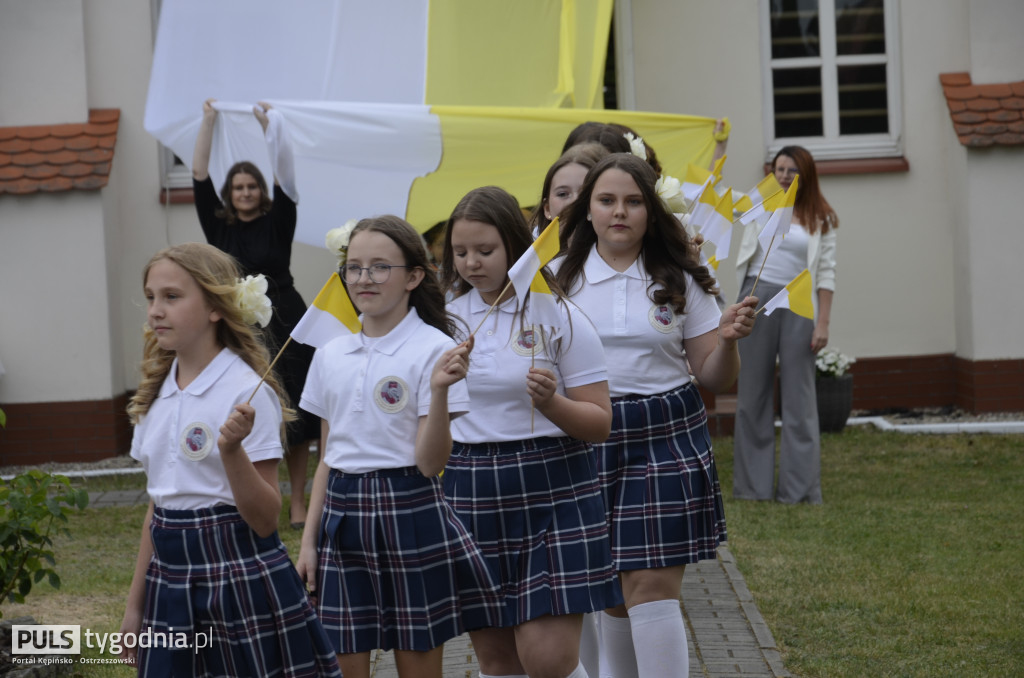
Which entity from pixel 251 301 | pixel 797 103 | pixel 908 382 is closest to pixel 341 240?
pixel 251 301

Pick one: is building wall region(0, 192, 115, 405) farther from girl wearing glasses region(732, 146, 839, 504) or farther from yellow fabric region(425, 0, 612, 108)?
girl wearing glasses region(732, 146, 839, 504)

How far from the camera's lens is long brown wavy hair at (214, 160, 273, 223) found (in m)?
7.22

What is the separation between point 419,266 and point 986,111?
8.23 meters

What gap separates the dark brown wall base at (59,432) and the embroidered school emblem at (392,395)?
23.9 ft

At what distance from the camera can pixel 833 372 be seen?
33.3 feet

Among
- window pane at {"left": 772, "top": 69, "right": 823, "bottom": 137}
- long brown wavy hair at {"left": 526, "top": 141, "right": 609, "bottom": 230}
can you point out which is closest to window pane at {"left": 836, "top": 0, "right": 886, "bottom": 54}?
window pane at {"left": 772, "top": 69, "right": 823, "bottom": 137}

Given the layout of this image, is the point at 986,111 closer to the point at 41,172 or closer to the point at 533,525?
the point at 41,172

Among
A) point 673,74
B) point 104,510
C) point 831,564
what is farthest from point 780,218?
point 673,74

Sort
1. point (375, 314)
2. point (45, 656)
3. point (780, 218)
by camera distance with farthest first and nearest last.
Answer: point (45, 656)
point (780, 218)
point (375, 314)

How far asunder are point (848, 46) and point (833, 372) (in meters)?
3.12

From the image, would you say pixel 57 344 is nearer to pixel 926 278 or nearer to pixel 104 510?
pixel 104 510

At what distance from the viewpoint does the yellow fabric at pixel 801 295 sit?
3.92 meters

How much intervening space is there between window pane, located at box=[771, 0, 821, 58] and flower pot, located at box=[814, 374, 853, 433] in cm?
304

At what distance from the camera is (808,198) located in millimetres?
7867
